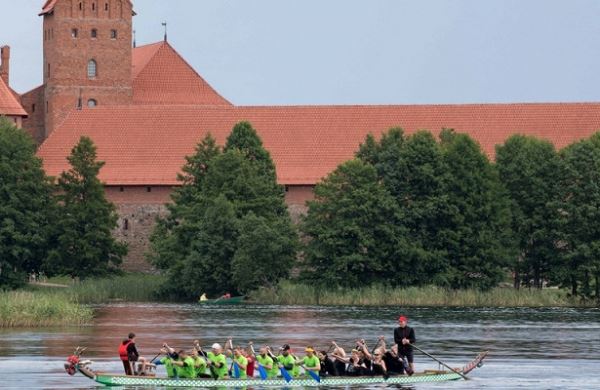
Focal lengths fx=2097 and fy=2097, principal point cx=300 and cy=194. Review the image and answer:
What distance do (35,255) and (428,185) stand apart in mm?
19937

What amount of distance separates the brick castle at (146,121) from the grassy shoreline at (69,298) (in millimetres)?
12042

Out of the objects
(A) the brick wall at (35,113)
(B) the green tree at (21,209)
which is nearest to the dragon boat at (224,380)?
(B) the green tree at (21,209)

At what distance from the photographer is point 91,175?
103500 millimetres

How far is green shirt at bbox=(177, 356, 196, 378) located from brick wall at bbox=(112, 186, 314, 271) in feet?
197

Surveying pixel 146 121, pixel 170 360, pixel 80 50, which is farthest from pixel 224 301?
pixel 170 360

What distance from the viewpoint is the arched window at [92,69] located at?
381 feet

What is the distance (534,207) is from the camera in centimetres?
9550

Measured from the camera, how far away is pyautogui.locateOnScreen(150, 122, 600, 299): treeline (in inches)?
3610

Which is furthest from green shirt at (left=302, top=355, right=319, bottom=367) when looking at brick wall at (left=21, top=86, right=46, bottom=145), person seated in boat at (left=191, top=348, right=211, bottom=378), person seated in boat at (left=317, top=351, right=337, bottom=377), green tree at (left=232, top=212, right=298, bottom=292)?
brick wall at (left=21, top=86, right=46, bottom=145)

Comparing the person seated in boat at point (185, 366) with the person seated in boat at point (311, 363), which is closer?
the person seated in boat at point (185, 366)

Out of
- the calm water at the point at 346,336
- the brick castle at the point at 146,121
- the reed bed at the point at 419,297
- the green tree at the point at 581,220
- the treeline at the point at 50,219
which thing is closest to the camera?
the calm water at the point at 346,336

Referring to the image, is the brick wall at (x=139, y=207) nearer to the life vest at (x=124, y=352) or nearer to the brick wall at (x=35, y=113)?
the brick wall at (x=35, y=113)

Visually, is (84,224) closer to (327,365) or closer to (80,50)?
(80,50)

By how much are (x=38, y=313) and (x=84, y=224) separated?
30028mm
